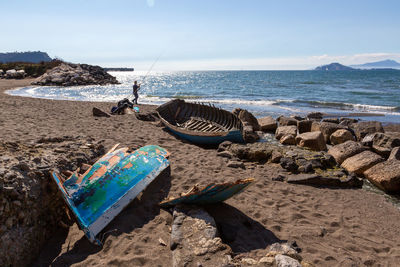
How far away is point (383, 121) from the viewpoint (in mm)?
14906

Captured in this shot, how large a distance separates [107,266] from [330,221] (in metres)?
3.60

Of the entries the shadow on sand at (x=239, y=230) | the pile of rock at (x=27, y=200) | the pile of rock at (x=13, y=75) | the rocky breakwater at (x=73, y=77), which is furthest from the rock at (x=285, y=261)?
the pile of rock at (x=13, y=75)

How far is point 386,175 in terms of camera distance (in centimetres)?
608

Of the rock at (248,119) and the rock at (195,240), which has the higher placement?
the rock at (248,119)

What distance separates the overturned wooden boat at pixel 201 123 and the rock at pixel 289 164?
207cm

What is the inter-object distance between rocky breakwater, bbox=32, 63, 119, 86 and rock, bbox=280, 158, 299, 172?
36.5m

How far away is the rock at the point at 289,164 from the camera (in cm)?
690

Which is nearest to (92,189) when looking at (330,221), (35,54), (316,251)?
(316,251)

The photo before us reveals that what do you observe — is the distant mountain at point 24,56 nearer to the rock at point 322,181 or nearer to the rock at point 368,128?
the rock at point 368,128

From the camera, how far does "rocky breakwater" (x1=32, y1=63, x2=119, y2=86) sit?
36.4 m

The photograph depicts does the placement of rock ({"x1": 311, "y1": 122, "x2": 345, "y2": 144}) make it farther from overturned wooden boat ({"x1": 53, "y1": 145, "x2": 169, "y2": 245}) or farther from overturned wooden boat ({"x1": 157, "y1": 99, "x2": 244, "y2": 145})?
overturned wooden boat ({"x1": 53, "y1": 145, "x2": 169, "y2": 245})

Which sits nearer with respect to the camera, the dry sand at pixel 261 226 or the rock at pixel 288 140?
the dry sand at pixel 261 226

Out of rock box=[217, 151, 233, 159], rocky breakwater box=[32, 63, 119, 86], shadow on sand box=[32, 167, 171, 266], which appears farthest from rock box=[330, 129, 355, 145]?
rocky breakwater box=[32, 63, 119, 86]

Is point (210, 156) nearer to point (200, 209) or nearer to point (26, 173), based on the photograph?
point (200, 209)
